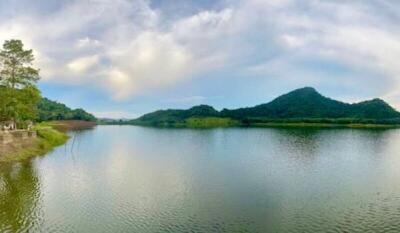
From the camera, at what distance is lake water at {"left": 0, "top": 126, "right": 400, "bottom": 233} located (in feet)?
104

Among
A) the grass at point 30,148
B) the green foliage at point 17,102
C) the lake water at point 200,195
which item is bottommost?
the lake water at point 200,195

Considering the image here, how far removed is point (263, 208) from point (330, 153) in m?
50.9

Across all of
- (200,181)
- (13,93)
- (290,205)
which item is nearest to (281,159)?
(200,181)

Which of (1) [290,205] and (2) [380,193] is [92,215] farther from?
(2) [380,193]

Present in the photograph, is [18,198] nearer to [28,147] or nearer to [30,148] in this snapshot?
[28,147]

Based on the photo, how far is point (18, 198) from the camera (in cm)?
3934

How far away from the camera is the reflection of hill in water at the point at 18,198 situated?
102ft

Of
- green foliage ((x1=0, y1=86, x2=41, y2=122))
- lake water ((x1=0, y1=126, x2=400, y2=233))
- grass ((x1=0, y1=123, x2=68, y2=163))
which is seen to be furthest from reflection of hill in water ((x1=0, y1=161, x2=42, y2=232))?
green foliage ((x1=0, y1=86, x2=41, y2=122))

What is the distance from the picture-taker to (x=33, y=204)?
123ft

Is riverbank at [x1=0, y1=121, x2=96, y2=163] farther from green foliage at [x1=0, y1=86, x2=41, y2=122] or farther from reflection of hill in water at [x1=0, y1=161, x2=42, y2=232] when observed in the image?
green foliage at [x1=0, y1=86, x2=41, y2=122]

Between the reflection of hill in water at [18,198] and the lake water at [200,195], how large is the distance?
0.08 m

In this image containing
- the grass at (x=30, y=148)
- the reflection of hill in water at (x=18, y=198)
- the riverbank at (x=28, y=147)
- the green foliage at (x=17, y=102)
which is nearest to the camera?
the reflection of hill in water at (x=18, y=198)

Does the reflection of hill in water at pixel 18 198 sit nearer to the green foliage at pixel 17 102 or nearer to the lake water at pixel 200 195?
the lake water at pixel 200 195

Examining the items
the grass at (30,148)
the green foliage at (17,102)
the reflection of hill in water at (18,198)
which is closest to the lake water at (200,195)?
the reflection of hill in water at (18,198)
